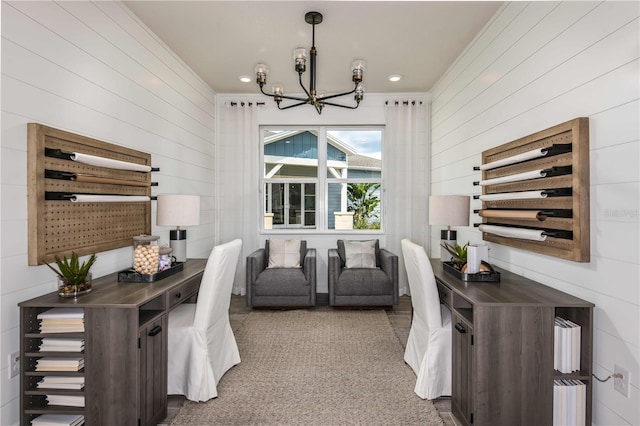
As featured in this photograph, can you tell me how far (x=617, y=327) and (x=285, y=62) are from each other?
3.64 meters

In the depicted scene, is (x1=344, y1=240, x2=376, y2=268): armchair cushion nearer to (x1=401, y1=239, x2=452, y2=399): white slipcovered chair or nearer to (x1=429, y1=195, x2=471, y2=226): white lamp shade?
(x1=429, y1=195, x2=471, y2=226): white lamp shade

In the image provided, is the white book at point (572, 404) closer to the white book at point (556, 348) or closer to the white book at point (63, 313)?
the white book at point (556, 348)

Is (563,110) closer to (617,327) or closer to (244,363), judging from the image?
(617,327)

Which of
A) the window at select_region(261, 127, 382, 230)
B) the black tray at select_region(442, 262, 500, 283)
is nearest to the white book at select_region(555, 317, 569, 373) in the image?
the black tray at select_region(442, 262, 500, 283)

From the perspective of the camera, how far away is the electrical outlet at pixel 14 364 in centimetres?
177

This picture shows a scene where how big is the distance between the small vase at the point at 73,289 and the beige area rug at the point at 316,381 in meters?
0.96

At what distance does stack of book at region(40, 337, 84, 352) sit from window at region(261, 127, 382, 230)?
3.50 metres

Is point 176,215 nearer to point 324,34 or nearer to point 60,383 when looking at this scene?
point 60,383

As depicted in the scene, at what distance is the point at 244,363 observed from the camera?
9.16 feet

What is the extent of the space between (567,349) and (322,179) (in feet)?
12.5

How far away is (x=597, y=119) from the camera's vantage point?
1.76 m

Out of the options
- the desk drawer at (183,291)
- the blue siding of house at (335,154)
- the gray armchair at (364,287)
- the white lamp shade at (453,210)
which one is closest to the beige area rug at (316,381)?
the gray armchair at (364,287)

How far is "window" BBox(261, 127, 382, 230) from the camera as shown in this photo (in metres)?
5.15

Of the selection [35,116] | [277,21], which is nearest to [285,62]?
[277,21]
